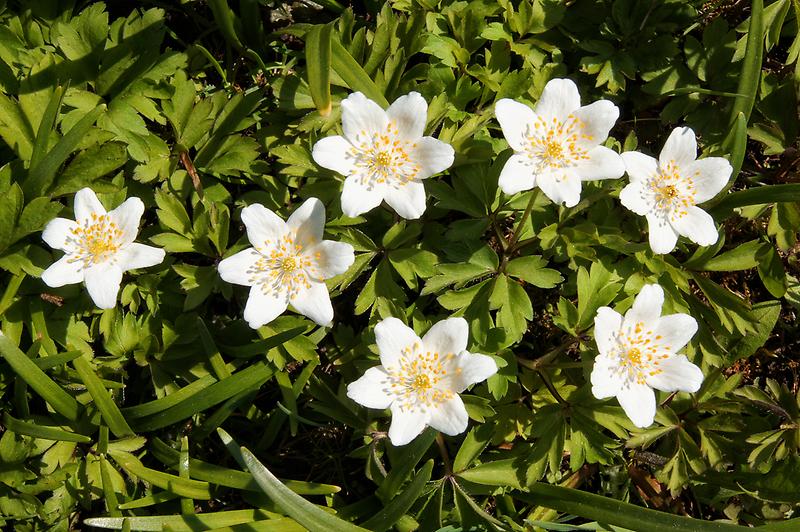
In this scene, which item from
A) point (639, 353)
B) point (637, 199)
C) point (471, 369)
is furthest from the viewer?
point (637, 199)

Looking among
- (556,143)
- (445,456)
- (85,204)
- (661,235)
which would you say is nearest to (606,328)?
(661,235)

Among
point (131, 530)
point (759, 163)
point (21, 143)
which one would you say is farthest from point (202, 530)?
point (759, 163)

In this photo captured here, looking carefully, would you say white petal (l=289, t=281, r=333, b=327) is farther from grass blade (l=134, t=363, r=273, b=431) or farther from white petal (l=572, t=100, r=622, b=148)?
white petal (l=572, t=100, r=622, b=148)

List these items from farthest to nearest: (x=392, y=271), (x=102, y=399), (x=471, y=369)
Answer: (x=392, y=271) < (x=102, y=399) < (x=471, y=369)

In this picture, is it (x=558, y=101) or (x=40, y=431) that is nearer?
(x=558, y=101)

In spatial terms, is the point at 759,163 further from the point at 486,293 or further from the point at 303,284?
the point at 303,284

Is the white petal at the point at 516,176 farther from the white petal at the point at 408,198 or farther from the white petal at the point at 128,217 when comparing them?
the white petal at the point at 128,217

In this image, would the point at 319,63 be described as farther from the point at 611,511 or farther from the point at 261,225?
the point at 611,511
